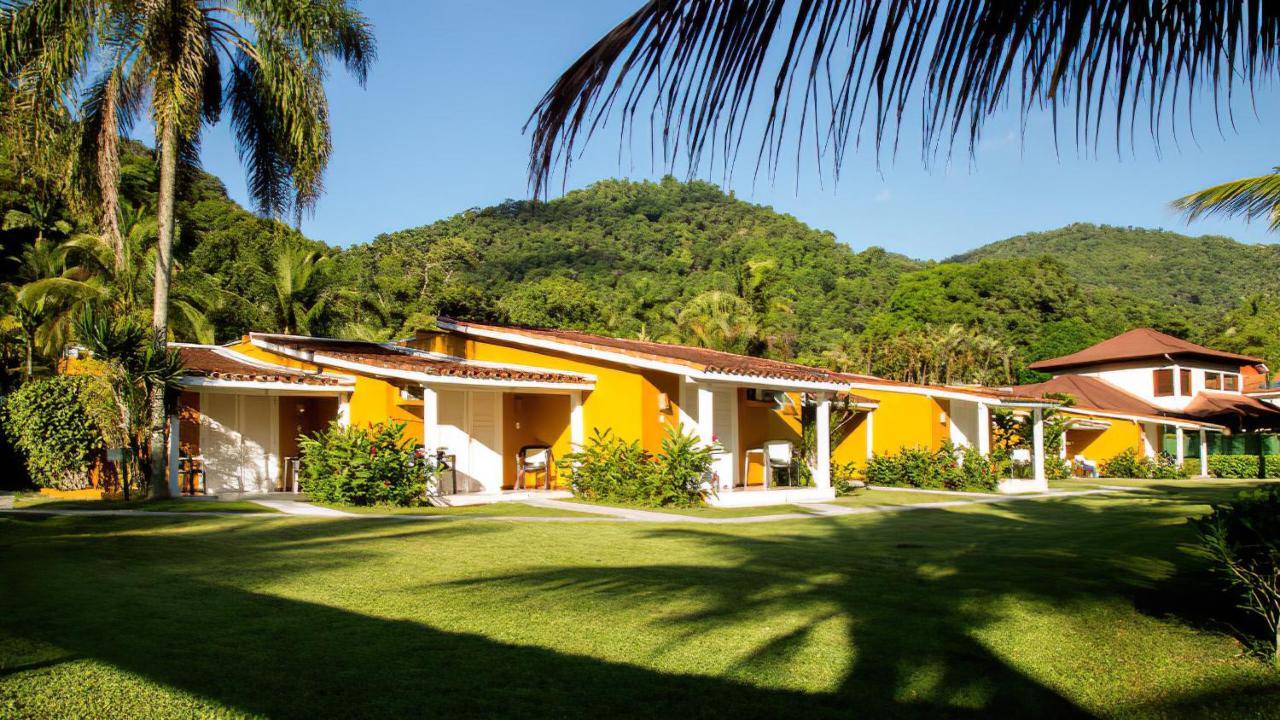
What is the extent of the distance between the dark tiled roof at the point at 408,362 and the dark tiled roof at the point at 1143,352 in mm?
32685

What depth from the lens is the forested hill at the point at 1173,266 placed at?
68062 millimetres

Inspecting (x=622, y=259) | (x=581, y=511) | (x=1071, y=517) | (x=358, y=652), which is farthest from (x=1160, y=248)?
(x=358, y=652)

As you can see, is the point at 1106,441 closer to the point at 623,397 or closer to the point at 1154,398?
the point at 1154,398

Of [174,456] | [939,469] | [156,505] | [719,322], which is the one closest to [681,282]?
[719,322]

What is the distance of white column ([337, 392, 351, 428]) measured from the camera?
18.2 meters

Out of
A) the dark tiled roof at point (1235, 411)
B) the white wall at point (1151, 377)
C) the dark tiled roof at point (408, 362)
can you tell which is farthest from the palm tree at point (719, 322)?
the dark tiled roof at point (408, 362)

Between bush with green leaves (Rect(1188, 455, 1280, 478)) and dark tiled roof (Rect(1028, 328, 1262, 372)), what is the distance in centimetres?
651

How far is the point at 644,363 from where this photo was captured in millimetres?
17484

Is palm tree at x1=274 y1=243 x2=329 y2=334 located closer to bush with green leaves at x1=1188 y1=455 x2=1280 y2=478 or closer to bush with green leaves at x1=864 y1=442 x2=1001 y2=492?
bush with green leaves at x1=864 y1=442 x2=1001 y2=492

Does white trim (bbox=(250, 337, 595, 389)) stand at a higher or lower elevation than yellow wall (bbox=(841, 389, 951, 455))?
higher

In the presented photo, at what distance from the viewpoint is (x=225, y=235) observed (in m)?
39.5

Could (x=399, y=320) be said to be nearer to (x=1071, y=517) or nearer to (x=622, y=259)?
(x=622, y=259)

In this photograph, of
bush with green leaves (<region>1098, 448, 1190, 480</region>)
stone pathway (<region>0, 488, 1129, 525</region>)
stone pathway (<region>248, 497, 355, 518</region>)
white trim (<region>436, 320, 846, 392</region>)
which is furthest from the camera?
bush with green leaves (<region>1098, 448, 1190, 480</region>)

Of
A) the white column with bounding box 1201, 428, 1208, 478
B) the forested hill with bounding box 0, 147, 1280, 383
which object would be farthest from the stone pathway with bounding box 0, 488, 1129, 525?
the white column with bounding box 1201, 428, 1208, 478
